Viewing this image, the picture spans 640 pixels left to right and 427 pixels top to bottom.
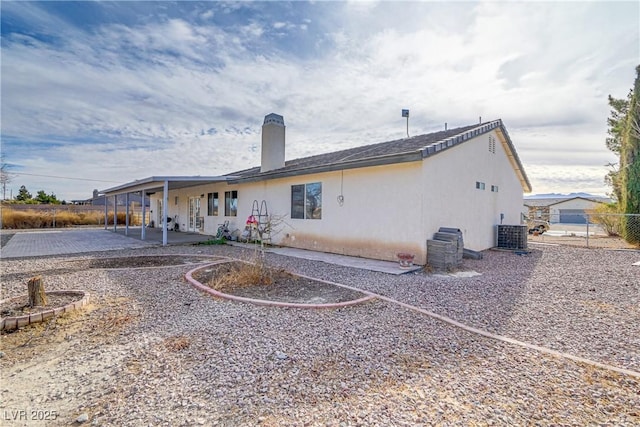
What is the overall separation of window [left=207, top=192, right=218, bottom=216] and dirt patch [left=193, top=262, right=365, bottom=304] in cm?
947

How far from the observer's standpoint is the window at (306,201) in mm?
10016

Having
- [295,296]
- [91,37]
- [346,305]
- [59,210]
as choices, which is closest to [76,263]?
[91,37]

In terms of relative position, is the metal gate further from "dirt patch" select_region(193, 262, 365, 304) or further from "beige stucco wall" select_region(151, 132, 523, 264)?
"dirt patch" select_region(193, 262, 365, 304)

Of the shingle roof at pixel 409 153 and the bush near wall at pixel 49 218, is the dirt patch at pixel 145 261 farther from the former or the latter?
the bush near wall at pixel 49 218

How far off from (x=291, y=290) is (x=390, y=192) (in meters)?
4.13

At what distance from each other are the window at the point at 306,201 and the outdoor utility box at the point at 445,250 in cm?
385

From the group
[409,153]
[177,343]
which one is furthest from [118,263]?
[409,153]

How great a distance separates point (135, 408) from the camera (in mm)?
2115

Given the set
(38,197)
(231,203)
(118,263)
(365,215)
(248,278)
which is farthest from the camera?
(38,197)

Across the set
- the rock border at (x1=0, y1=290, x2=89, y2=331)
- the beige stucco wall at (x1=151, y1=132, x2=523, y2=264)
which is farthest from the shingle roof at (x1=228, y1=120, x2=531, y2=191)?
the rock border at (x1=0, y1=290, x2=89, y2=331)

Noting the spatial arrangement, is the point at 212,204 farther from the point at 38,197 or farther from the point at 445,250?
the point at 38,197

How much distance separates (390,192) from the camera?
8008mm

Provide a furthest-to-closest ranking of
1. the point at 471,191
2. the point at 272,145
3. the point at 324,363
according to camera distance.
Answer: the point at 272,145 → the point at 471,191 → the point at 324,363

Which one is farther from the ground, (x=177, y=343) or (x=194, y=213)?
(x=194, y=213)
